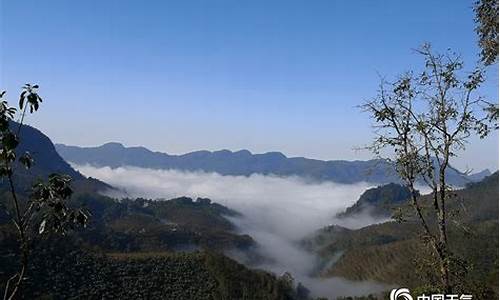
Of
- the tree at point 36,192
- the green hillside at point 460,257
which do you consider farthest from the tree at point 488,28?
the tree at point 36,192

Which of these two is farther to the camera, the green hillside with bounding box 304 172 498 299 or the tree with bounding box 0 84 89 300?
the green hillside with bounding box 304 172 498 299

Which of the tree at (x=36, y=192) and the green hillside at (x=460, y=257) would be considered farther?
the green hillside at (x=460, y=257)

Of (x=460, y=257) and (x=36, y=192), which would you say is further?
(x=460, y=257)

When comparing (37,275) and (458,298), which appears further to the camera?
(37,275)

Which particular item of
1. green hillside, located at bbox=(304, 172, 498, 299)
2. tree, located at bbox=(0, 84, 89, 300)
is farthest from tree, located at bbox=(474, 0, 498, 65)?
tree, located at bbox=(0, 84, 89, 300)

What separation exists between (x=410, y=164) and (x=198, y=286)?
135484mm

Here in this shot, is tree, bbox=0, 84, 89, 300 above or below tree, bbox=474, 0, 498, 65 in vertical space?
below

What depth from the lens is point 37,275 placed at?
11506cm

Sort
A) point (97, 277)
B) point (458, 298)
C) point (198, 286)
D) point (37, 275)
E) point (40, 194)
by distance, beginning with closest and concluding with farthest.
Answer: point (40, 194)
point (458, 298)
point (37, 275)
point (97, 277)
point (198, 286)

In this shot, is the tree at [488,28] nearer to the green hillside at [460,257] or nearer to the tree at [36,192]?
the green hillside at [460,257]

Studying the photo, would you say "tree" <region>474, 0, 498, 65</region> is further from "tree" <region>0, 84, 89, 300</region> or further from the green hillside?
"tree" <region>0, 84, 89, 300</region>

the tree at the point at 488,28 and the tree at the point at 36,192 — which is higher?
the tree at the point at 488,28

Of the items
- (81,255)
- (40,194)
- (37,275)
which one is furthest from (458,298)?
(81,255)

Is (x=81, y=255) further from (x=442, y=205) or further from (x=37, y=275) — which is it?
(x=442, y=205)
